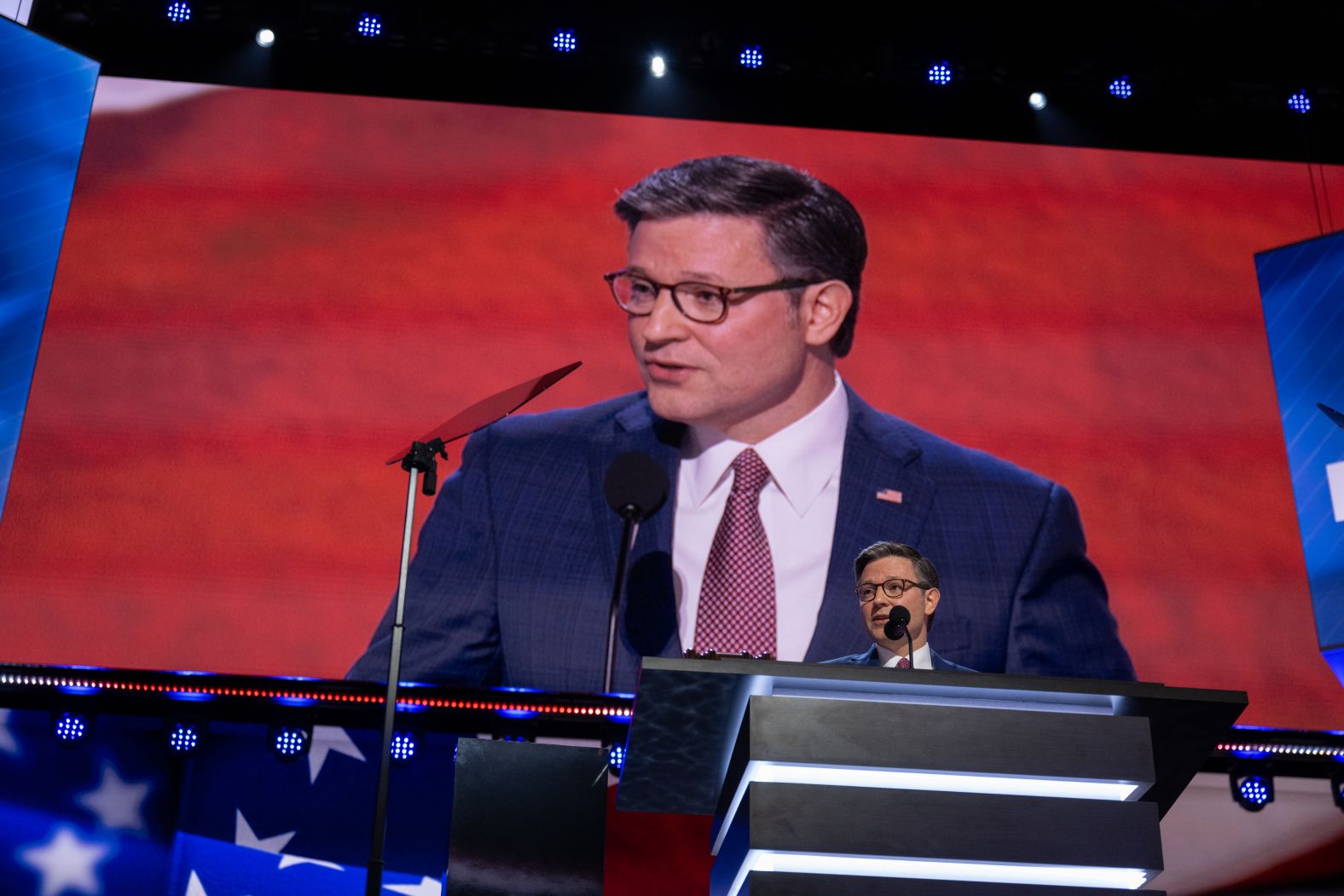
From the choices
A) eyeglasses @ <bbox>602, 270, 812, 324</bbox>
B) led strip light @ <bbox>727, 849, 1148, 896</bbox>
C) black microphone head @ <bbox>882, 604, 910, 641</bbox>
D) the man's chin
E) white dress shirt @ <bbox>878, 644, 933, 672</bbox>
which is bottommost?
led strip light @ <bbox>727, 849, 1148, 896</bbox>

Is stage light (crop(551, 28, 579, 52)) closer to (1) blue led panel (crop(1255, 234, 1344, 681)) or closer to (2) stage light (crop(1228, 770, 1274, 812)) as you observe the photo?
(1) blue led panel (crop(1255, 234, 1344, 681))

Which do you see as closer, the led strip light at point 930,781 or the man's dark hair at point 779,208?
the led strip light at point 930,781

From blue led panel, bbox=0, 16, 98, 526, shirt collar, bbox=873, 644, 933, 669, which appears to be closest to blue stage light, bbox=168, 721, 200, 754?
blue led panel, bbox=0, 16, 98, 526

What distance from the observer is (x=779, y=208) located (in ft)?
17.7

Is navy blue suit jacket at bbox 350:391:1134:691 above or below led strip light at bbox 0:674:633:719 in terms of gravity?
above

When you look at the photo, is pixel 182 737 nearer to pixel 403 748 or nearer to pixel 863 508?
pixel 403 748

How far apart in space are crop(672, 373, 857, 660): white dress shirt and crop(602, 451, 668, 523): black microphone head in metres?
1.15

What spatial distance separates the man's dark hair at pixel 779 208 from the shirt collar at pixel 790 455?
0.34m

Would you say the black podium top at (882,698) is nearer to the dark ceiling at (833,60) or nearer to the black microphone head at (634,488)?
the black microphone head at (634,488)

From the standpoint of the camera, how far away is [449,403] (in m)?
5.30

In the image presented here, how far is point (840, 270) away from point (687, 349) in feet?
2.43

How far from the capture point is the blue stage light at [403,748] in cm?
477

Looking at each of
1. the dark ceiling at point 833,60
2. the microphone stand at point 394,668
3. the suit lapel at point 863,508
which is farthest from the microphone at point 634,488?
the dark ceiling at point 833,60

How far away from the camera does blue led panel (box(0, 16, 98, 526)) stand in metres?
5.19
